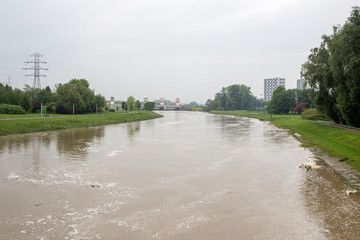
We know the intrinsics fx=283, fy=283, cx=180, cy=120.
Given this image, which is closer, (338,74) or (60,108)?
(338,74)

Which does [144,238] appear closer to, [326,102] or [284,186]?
[284,186]

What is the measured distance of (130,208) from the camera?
396 inches

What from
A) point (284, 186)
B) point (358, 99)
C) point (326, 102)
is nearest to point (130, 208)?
point (284, 186)

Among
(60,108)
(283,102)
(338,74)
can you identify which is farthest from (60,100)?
(283,102)

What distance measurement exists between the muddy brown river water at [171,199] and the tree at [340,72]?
495 inches

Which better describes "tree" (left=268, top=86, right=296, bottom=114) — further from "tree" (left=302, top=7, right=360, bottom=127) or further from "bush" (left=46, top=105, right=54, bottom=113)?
"bush" (left=46, top=105, right=54, bottom=113)

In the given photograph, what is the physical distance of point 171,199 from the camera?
11062mm

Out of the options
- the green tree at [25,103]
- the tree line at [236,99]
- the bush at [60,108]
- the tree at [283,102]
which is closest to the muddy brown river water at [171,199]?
the green tree at [25,103]

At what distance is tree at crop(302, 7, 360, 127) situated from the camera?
1011 inches

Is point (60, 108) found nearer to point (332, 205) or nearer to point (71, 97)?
point (71, 97)

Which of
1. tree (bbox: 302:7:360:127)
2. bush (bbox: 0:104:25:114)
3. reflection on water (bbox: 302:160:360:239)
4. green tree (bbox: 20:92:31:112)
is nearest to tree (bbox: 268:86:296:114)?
tree (bbox: 302:7:360:127)

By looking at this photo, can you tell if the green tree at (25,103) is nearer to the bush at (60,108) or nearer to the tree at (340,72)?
the bush at (60,108)

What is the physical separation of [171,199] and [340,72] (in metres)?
26.5

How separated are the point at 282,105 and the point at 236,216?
3492 inches
